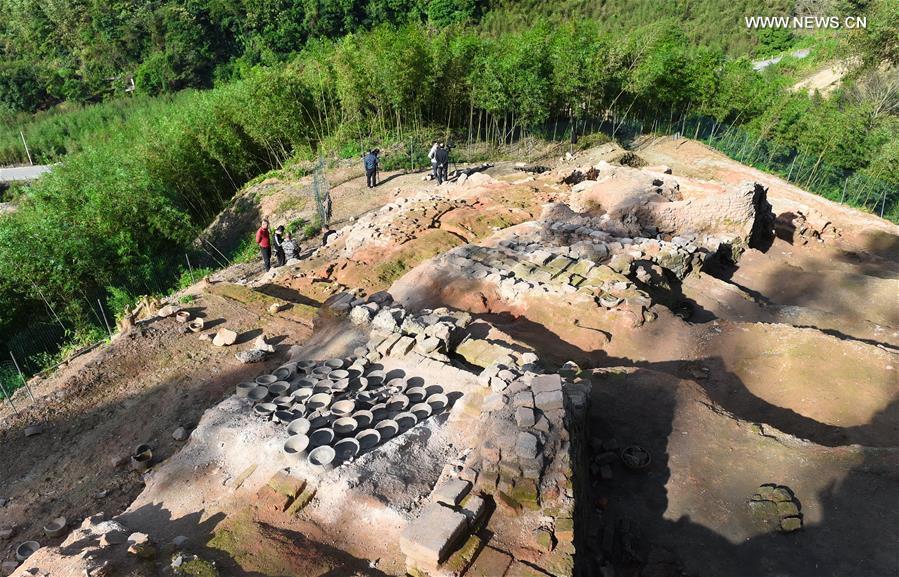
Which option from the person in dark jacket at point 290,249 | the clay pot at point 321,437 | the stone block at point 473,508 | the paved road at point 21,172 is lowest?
the paved road at point 21,172

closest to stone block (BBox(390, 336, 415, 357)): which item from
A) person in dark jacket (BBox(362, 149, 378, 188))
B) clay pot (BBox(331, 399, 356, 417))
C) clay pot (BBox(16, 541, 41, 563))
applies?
clay pot (BBox(331, 399, 356, 417))

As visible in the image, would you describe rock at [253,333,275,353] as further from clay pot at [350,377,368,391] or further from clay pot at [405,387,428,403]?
clay pot at [405,387,428,403]

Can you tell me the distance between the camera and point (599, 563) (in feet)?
19.4

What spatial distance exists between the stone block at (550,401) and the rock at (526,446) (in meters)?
0.52

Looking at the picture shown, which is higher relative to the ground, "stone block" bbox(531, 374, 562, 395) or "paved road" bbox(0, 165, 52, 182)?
"stone block" bbox(531, 374, 562, 395)

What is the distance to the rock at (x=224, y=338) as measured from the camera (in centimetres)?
1006

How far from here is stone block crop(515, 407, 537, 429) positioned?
19.9 ft

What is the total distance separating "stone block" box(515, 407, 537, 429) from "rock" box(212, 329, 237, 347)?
20.6ft

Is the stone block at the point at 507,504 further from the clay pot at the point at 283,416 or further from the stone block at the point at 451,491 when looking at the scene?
the clay pot at the point at 283,416

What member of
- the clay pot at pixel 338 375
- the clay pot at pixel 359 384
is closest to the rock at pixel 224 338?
the clay pot at pixel 338 375

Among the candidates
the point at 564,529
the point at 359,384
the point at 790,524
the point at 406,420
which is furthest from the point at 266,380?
the point at 790,524

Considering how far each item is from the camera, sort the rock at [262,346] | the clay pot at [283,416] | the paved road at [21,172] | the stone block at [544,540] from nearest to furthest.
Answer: the stone block at [544,540]
the clay pot at [283,416]
the rock at [262,346]
the paved road at [21,172]

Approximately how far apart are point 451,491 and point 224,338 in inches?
254

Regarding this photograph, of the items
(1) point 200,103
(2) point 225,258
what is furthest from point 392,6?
(2) point 225,258
